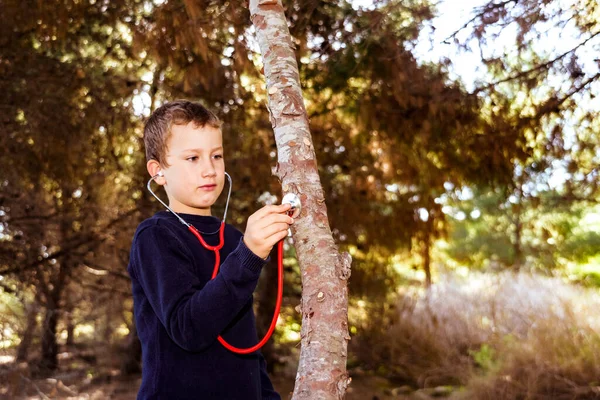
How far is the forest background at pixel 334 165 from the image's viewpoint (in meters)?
4.87

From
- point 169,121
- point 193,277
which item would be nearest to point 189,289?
point 193,277

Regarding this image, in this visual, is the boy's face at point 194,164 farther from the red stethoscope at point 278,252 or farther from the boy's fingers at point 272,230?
the boy's fingers at point 272,230

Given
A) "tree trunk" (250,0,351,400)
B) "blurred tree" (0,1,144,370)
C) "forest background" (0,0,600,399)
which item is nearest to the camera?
"tree trunk" (250,0,351,400)

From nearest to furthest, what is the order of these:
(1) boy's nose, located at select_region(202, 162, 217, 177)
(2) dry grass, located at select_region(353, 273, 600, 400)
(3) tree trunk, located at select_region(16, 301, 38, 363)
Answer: (1) boy's nose, located at select_region(202, 162, 217, 177)
(2) dry grass, located at select_region(353, 273, 600, 400)
(3) tree trunk, located at select_region(16, 301, 38, 363)

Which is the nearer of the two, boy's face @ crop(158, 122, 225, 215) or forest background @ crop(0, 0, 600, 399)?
boy's face @ crop(158, 122, 225, 215)

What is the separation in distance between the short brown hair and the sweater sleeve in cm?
29

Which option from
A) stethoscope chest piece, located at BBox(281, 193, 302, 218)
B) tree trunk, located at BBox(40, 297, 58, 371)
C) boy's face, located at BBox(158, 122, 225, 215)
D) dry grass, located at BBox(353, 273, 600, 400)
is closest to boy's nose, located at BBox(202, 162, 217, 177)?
boy's face, located at BBox(158, 122, 225, 215)

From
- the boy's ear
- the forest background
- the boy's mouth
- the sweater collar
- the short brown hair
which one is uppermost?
the forest background

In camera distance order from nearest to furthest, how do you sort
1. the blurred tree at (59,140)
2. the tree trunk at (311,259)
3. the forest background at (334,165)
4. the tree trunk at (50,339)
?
the tree trunk at (311,259) < the forest background at (334,165) < the blurred tree at (59,140) < the tree trunk at (50,339)

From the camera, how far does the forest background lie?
4.87 m

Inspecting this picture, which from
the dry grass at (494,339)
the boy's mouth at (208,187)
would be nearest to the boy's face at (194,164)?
Result: the boy's mouth at (208,187)

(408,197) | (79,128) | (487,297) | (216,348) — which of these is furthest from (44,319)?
(216,348)

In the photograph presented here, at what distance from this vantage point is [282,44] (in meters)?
1.88

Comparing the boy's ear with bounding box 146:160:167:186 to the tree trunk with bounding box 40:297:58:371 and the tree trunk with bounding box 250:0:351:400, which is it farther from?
the tree trunk with bounding box 40:297:58:371
